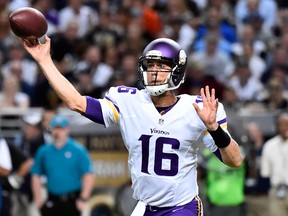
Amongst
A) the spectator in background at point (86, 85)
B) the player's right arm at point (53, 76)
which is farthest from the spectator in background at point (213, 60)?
the player's right arm at point (53, 76)

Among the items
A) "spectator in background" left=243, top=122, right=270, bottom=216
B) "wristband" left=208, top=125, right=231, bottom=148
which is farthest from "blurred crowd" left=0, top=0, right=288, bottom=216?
"wristband" left=208, top=125, right=231, bottom=148

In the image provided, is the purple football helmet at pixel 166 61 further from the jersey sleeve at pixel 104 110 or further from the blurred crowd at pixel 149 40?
the blurred crowd at pixel 149 40

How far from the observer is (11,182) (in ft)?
31.8

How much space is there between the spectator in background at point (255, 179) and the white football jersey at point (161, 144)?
5.08 m

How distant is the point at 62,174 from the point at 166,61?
4.22 m

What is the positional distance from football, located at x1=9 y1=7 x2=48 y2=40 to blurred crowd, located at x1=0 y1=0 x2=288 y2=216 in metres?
5.45

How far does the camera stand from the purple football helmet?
6.08 metres

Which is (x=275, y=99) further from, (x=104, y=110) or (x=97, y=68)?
(x=104, y=110)

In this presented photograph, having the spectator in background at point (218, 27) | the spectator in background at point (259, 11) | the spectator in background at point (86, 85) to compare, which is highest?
the spectator in background at point (259, 11)

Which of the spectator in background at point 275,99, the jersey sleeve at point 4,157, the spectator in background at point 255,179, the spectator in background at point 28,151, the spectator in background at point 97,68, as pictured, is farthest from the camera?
the spectator in background at point 97,68

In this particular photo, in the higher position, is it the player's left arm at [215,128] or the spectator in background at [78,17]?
the spectator in background at [78,17]

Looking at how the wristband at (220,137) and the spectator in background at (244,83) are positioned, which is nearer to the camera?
the wristband at (220,137)

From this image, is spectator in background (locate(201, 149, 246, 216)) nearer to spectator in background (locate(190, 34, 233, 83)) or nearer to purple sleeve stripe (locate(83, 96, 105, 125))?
spectator in background (locate(190, 34, 233, 83))

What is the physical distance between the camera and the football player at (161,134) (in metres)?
6.03
